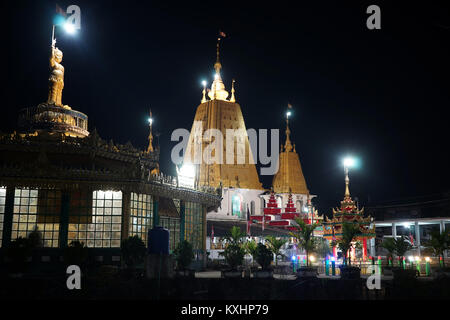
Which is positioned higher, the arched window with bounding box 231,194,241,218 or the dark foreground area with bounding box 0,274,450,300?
the arched window with bounding box 231,194,241,218

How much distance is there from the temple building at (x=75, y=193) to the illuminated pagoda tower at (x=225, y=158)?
3571 centimetres

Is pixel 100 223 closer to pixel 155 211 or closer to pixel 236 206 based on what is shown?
pixel 155 211

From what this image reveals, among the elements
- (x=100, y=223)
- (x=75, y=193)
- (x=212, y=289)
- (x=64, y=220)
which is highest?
(x=75, y=193)

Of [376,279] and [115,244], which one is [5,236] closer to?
[115,244]

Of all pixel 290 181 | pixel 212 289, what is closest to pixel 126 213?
pixel 212 289

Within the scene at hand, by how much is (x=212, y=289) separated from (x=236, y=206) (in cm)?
4803

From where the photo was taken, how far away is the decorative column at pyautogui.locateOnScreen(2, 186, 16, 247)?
28.2 meters

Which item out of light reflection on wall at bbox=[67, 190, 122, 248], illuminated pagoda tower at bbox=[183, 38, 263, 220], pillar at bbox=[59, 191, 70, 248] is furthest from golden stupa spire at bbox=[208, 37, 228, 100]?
pillar at bbox=[59, 191, 70, 248]

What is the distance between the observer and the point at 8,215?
28.5 metres

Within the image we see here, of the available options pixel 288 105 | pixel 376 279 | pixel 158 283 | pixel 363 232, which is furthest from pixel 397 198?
pixel 158 283

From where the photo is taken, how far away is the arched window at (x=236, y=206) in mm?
70188

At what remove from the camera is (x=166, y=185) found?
32.0 metres

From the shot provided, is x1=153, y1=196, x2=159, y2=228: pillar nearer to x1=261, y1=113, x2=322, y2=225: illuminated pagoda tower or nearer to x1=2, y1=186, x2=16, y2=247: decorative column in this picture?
x1=2, y1=186, x2=16, y2=247: decorative column
